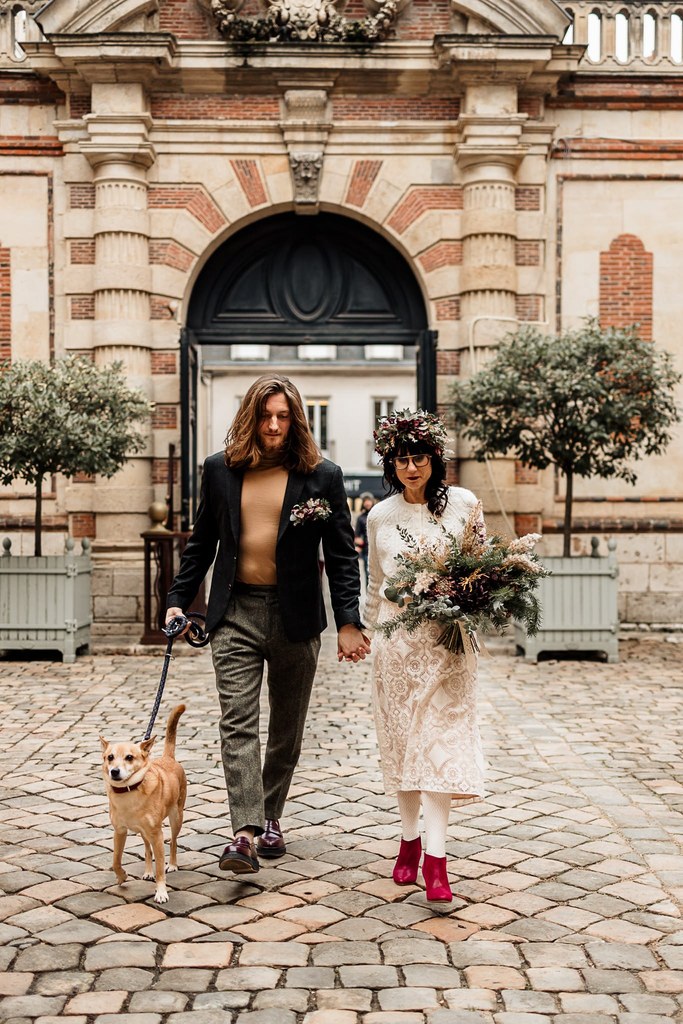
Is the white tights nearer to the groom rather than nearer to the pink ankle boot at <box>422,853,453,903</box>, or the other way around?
the pink ankle boot at <box>422,853,453,903</box>

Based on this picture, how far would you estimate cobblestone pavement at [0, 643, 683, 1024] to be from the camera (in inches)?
140

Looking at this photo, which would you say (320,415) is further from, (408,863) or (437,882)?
(437,882)

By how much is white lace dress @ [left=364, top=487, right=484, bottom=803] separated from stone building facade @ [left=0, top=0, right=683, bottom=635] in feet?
26.0

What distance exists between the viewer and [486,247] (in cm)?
1288

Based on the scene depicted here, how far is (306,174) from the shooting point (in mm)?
12969

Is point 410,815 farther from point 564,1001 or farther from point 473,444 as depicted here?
point 473,444

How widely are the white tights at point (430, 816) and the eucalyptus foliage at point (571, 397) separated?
6675mm

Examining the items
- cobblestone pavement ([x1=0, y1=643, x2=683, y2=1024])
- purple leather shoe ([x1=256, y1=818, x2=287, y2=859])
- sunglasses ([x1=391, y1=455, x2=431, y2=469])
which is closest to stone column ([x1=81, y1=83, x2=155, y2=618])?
cobblestone pavement ([x1=0, y1=643, x2=683, y2=1024])

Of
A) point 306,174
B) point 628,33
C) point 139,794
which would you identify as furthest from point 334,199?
point 139,794

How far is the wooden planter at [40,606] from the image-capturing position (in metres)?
11.0

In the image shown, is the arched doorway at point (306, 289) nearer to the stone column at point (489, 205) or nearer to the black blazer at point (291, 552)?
the stone column at point (489, 205)

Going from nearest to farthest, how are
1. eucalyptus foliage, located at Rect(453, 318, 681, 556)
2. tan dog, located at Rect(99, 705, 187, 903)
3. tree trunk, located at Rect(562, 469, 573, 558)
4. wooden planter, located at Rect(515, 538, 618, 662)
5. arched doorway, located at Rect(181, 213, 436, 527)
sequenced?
tan dog, located at Rect(99, 705, 187, 903)
eucalyptus foliage, located at Rect(453, 318, 681, 556)
wooden planter, located at Rect(515, 538, 618, 662)
tree trunk, located at Rect(562, 469, 573, 558)
arched doorway, located at Rect(181, 213, 436, 527)

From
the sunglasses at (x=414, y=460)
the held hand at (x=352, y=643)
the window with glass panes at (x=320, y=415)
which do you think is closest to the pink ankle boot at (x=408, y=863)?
the held hand at (x=352, y=643)

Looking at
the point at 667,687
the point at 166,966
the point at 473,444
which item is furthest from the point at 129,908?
the point at 473,444
